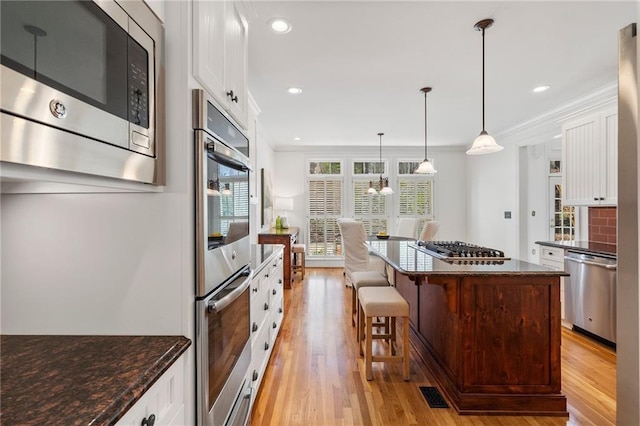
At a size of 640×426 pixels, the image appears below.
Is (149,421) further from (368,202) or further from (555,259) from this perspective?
(368,202)

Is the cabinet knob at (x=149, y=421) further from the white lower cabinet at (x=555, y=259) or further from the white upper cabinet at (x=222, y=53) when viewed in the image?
the white lower cabinet at (x=555, y=259)

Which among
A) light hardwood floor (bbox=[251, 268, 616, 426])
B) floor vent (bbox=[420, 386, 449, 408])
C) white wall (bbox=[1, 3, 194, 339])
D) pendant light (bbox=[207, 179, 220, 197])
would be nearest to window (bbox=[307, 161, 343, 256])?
light hardwood floor (bbox=[251, 268, 616, 426])

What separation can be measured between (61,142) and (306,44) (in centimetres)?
231

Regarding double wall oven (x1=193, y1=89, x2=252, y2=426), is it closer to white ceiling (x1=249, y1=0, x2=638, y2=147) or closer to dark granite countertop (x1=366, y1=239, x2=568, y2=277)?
dark granite countertop (x1=366, y1=239, x2=568, y2=277)

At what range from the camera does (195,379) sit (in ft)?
3.60

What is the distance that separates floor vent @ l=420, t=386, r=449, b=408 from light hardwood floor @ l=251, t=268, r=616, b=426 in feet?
0.13

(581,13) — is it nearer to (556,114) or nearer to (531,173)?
(556,114)

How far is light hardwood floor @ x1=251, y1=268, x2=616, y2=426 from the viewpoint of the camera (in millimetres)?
1906

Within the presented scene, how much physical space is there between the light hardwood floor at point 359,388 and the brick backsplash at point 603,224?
125 cm

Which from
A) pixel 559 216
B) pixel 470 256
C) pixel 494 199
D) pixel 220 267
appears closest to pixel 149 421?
pixel 220 267

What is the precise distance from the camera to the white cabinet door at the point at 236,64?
4.91ft

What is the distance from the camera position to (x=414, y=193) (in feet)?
22.9

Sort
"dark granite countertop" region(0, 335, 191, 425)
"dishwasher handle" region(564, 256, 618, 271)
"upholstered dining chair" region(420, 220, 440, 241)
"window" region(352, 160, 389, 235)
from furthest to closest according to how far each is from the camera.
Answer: "window" region(352, 160, 389, 235) < "upholstered dining chair" region(420, 220, 440, 241) < "dishwasher handle" region(564, 256, 618, 271) < "dark granite countertop" region(0, 335, 191, 425)

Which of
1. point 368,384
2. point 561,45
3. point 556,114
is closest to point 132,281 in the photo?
point 368,384
